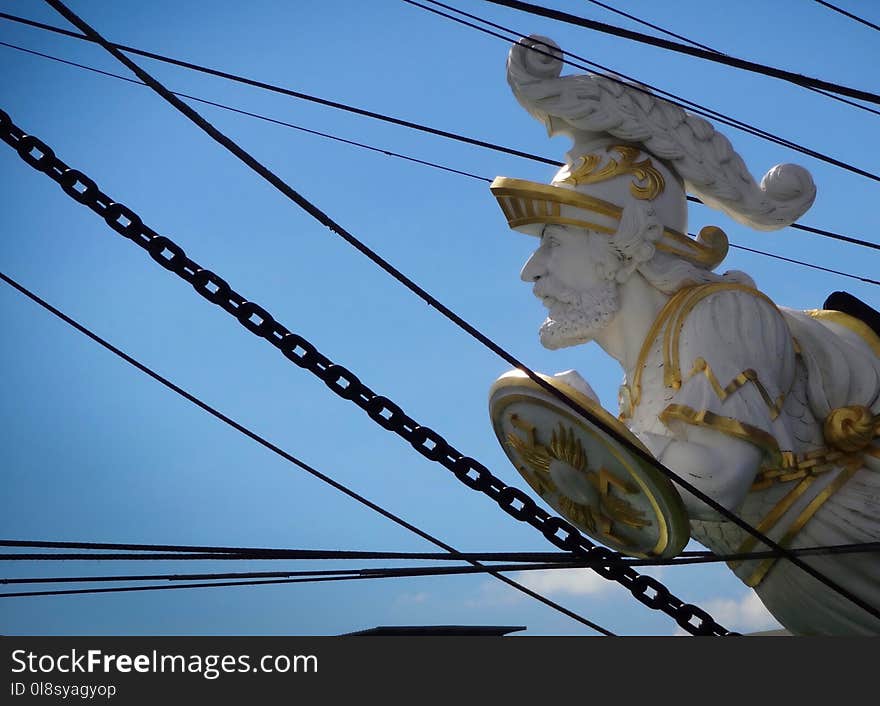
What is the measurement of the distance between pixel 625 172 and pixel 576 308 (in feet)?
1.24

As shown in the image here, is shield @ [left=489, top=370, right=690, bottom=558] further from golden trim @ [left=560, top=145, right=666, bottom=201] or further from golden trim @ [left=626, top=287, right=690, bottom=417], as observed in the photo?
golden trim @ [left=560, top=145, right=666, bottom=201]

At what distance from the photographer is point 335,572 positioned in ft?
12.5

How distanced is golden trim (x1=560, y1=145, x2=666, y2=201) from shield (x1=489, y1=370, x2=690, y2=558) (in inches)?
24.2

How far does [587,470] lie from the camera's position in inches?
154

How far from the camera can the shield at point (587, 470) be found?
3768mm

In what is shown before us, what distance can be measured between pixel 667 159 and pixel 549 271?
1.46 feet

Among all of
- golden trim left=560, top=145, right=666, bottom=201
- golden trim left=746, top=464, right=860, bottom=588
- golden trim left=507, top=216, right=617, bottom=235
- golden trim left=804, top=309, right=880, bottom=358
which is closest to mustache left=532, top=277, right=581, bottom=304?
golden trim left=507, top=216, right=617, bottom=235

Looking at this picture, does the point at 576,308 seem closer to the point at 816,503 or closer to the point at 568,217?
the point at 568,217

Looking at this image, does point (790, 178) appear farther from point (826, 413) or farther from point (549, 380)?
point (549, 380)

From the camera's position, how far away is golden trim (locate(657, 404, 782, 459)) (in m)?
3.78

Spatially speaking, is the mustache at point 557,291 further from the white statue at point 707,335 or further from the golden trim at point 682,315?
the golden trim at point 682,315

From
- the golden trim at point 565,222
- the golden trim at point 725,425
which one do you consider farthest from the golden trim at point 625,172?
the golden trim at point 725,425
